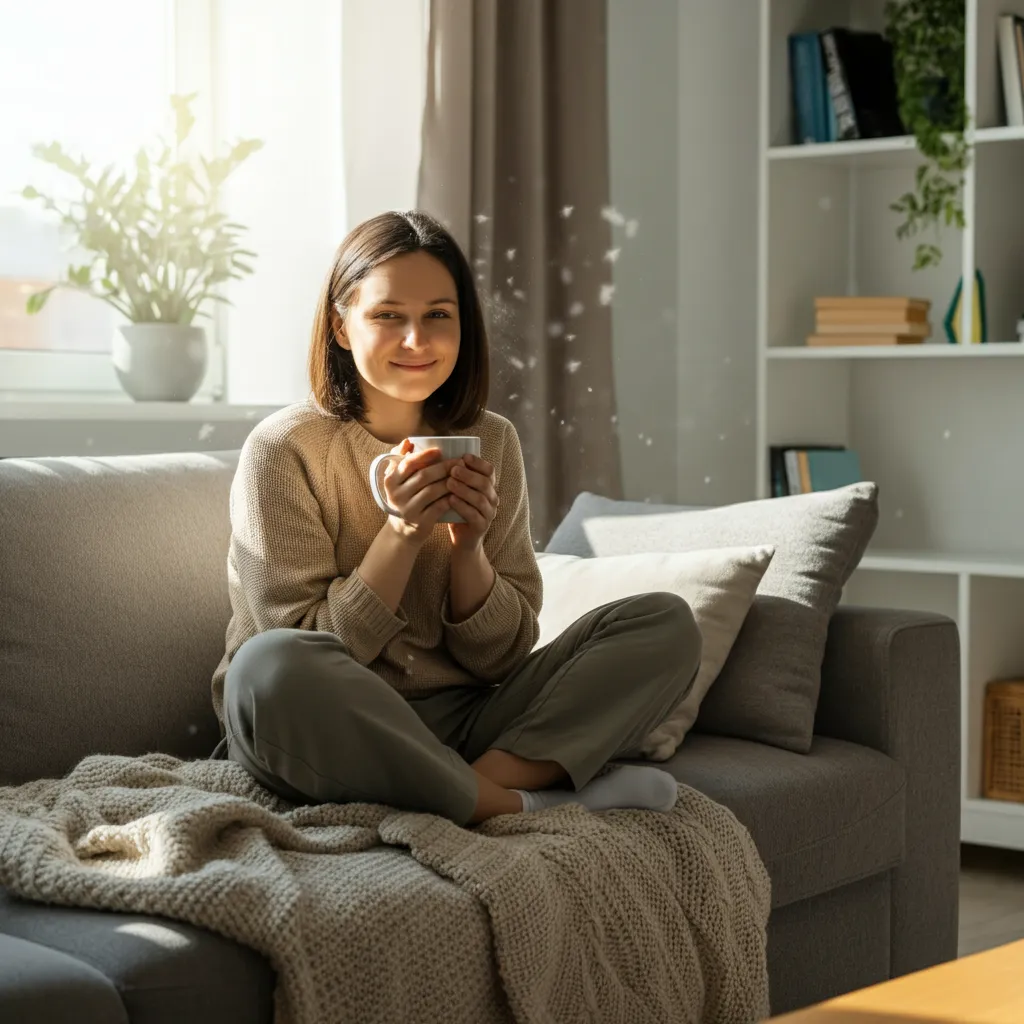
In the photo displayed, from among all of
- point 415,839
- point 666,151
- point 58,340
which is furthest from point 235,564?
point 666,151

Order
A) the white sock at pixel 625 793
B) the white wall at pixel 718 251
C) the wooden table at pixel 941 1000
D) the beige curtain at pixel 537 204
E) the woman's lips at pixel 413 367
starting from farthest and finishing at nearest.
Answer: the white wall at pixel 718 251, the beige curtain at pixel 537 204, the woman's lips at pixel 413 367, the white sock at pixel 625 793, the wooden table at pixel 941 1000

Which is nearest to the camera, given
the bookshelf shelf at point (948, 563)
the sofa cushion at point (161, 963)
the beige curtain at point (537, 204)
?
the sofa cushion at point (161, 963)

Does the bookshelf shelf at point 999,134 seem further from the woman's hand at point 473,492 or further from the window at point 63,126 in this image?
the woman's hand at point 473,492

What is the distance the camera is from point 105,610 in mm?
1976

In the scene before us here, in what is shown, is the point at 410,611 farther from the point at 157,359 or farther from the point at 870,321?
the point at 870,321

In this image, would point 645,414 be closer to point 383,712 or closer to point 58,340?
point 58,340

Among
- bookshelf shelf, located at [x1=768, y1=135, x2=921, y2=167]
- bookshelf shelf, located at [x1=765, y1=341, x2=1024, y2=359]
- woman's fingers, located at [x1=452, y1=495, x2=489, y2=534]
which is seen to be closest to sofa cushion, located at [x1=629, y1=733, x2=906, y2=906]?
woman's fingers, located at [x1=452, y1=495, x2=489, y2=534]

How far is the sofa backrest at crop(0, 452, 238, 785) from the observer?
1.90m

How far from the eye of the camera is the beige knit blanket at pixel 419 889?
4.59 feet

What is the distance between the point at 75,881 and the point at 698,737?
100 cm

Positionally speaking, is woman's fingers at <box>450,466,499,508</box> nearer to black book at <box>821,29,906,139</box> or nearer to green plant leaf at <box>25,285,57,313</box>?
green plant leaf at <box>25,285,57,313</box>

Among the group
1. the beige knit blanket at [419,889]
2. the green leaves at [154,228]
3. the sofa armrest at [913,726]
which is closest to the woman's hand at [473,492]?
the beige knit blanket at [419,889]

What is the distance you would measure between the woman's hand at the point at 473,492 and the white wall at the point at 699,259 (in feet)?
5.30

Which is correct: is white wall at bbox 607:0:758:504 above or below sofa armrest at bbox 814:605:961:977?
above
